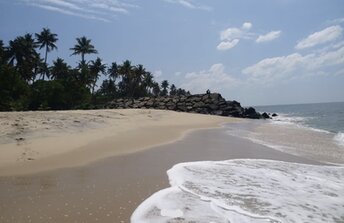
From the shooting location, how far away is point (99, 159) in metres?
9.36

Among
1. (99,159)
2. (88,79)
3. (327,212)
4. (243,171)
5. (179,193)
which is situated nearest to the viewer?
(327,212)

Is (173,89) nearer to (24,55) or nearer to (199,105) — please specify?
(199,105)

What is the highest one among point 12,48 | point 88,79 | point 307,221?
point 12,48

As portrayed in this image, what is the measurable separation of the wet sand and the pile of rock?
149 feet

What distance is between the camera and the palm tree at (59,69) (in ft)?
197

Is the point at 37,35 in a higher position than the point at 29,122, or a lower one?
higher

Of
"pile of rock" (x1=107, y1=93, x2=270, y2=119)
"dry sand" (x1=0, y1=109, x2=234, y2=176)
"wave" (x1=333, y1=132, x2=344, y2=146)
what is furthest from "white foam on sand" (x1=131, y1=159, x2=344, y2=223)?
"pile of rock" (x1=107, y1=93, x2=270, y2=119)

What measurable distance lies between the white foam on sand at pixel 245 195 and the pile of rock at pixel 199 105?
45.2 m

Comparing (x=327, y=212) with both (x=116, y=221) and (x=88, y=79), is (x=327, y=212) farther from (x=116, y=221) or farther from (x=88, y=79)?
(x=88, y=79)

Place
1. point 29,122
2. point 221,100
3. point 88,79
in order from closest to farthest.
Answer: point 29,122, point 88,79, point 221,100

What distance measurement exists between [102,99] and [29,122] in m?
55.1

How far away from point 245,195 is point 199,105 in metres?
50.3

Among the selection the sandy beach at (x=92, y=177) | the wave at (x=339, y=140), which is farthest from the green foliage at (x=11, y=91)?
the wave at (x=339, y=140)

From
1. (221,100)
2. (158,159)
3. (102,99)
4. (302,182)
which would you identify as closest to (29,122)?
(158,159)
